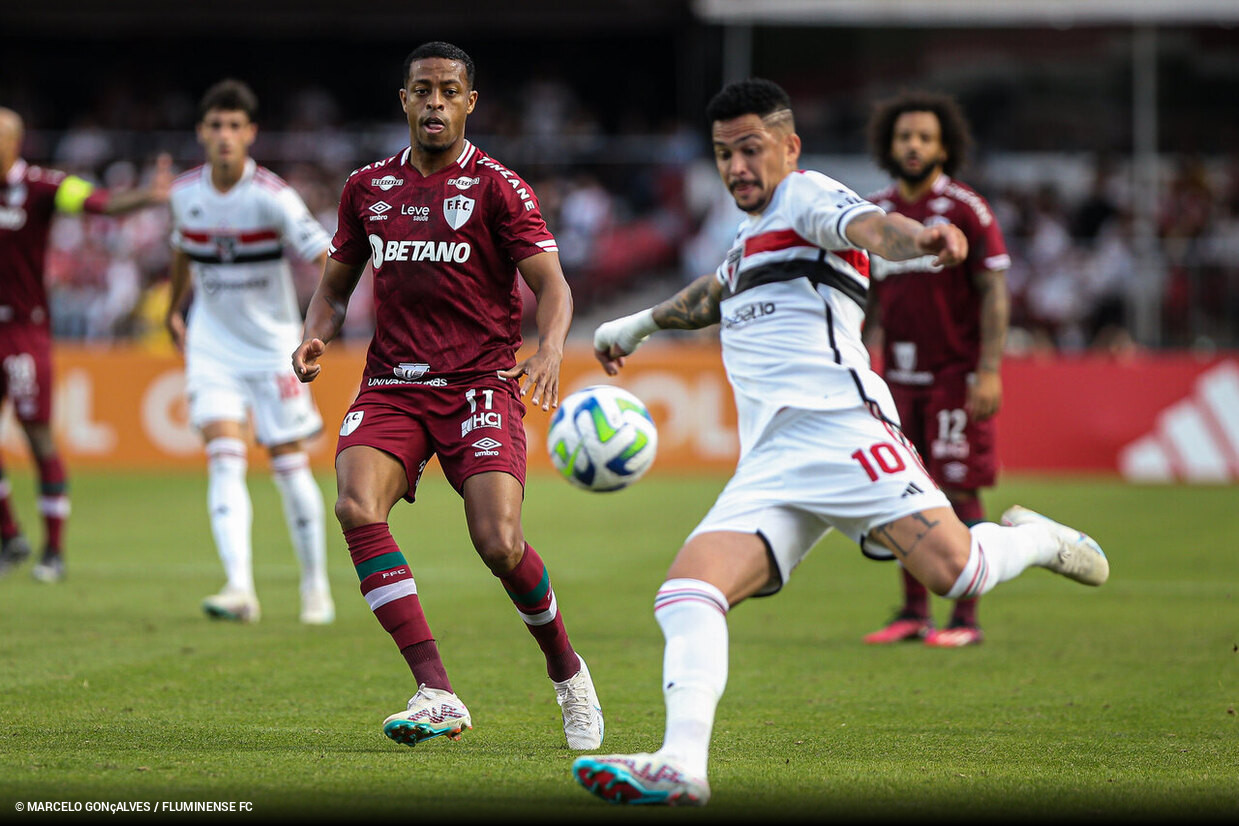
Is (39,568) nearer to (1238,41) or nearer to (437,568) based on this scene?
(437,568)

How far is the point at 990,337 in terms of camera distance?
26.6 ft

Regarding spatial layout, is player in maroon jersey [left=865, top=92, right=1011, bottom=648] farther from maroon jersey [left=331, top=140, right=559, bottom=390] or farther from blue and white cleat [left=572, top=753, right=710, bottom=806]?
blue and white cleat [left=572, top=753, right=710, bottom=806]

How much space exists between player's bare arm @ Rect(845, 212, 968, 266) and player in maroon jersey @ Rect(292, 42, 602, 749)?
1209 millimetres

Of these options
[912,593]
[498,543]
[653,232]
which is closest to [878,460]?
[498,543]

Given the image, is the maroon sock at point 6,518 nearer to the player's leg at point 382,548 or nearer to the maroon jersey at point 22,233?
the maroon jersey at point 22,233

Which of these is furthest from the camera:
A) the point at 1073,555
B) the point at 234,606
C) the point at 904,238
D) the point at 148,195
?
the point at 148,195

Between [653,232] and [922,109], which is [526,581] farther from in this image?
[653,232]

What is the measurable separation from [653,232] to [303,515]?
14685 millimetres

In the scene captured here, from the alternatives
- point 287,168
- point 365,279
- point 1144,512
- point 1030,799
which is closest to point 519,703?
point 1030,799

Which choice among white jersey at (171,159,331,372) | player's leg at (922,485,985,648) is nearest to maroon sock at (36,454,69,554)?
white jersey at (171,159,331,372)

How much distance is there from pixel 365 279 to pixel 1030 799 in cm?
1757

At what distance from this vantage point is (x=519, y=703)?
6.56m

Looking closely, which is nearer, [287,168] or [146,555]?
[146,555]

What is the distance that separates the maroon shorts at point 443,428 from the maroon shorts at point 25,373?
537 centimetres
